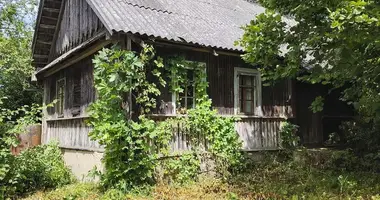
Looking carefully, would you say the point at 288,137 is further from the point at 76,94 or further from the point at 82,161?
the point at 76,94

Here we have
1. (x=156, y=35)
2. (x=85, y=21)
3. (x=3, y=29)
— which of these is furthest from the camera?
(x=3, y=29)

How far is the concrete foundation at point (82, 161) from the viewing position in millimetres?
8834

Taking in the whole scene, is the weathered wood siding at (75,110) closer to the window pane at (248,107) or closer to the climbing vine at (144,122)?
the climbing vine at (144,122)

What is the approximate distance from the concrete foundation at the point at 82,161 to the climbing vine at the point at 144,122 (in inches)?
50.6

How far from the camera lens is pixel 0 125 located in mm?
7867

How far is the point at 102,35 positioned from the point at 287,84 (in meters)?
5.84

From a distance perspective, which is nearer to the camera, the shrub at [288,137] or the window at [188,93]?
the window at [188,93]

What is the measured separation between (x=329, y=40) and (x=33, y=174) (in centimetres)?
796

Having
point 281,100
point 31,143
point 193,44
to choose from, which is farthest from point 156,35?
point 31,143

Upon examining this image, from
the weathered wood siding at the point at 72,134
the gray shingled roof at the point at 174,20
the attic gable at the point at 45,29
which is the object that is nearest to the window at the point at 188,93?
the gray shingled roof at the point at 174,20

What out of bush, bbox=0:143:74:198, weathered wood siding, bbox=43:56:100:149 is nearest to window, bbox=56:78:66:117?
weathered wood siding, bbox=43:56:100:149

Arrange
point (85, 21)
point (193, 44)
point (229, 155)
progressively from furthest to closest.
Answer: point (85, 21)
point (229, 155)
point (193, 44)

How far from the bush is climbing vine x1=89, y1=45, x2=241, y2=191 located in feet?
7.70

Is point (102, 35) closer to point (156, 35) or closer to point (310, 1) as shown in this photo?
point (156, 35)
